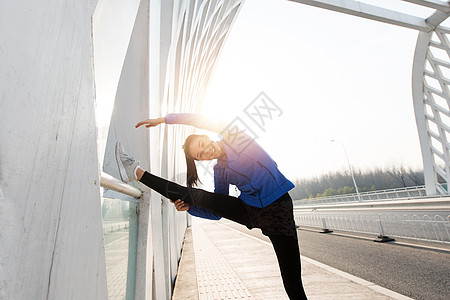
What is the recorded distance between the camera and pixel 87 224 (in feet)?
2.59

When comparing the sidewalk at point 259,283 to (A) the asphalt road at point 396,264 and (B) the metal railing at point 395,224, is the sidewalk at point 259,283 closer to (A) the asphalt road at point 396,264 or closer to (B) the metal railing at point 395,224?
(A) the asphalt road at point 396,264

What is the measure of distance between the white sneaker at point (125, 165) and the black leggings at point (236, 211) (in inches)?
7.2

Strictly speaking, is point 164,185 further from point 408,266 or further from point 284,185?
point 408,266

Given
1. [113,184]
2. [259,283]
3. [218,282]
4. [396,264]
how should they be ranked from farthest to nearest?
[396,264] → [218,282] → [259,283] → [113,184]

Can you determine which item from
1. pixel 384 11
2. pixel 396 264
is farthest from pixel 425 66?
pixel 396 264

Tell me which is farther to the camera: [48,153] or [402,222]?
Answer: [402,222]

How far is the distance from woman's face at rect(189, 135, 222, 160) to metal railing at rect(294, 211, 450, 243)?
23.5ft

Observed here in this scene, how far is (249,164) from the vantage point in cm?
227

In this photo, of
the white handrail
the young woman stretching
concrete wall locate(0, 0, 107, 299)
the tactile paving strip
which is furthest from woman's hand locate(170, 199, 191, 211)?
the tactile paving strip

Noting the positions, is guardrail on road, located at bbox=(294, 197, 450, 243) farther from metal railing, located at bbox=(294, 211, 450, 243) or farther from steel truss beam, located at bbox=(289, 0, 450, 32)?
steel truss beam, located at bbox=(289, 0, 450, 32)

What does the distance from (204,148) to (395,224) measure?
8.94 meters

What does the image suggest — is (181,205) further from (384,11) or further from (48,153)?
(384,11)

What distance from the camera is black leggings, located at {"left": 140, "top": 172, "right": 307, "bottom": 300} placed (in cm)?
220

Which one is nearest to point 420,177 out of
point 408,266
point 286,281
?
point 408,266
